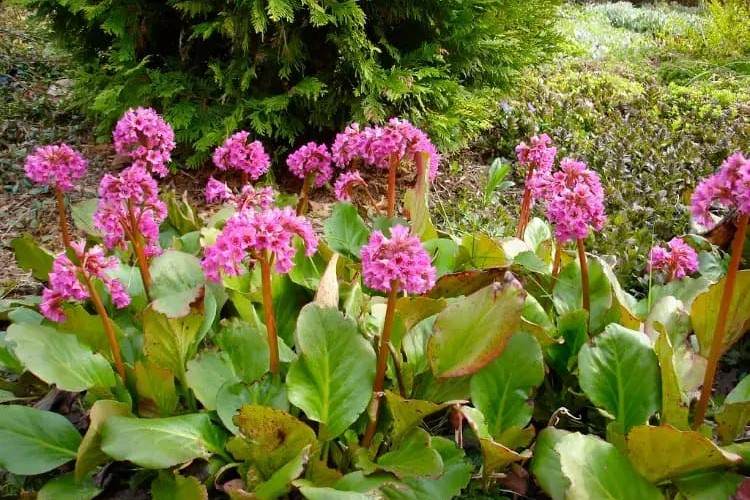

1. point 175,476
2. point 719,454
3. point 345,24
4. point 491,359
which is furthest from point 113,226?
point 345,24

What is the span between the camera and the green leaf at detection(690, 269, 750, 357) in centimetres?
200

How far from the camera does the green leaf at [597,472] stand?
1.68m

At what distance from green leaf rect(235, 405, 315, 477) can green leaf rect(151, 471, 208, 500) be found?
0.13 meters

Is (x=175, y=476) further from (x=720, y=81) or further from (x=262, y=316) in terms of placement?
(x=720, y=81)

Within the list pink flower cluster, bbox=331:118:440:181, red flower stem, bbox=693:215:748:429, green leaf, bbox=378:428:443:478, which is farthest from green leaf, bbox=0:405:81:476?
red flower stem, bbox=693:215:748:429

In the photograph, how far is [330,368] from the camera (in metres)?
1.92

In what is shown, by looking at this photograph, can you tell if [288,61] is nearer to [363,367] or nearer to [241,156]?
[241,156]

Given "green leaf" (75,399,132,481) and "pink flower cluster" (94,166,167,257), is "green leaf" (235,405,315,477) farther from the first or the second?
"pink flower cluster" (94,166,167,257)

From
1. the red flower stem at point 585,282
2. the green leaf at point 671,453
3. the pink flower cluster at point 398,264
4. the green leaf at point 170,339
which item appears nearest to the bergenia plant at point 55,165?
the green leaf at point 170,339

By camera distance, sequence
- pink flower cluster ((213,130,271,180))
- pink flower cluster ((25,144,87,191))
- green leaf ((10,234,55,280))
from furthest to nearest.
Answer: green leaf ((10,234,55,280)) → pink flower cluster ((213,130,271,180)) → pink flower cluster ((25,144,87,191))

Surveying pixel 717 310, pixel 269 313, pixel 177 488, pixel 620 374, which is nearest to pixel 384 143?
pixel 269 313

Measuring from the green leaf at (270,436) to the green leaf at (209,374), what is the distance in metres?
0.21

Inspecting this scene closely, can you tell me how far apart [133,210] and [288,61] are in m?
2.06

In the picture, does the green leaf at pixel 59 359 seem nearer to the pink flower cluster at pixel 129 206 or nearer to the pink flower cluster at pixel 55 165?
the pink flower cluster at pixel 129 206
